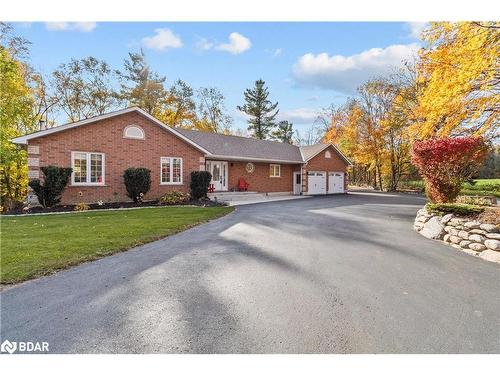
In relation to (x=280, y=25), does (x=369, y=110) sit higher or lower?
higher

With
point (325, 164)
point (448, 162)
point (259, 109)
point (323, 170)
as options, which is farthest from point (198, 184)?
point (259, 109)

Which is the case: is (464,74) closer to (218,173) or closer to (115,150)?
(115,150)

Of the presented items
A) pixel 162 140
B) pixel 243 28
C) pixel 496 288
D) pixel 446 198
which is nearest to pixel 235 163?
pixel 162 140

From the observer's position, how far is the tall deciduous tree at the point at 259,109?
42.9 metres

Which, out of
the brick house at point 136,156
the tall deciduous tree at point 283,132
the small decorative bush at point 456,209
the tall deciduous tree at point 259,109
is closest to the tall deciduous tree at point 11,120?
the brick house at point 136,156

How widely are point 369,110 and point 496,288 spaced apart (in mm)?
30215

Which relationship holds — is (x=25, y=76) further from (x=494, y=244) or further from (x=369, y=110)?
(x=369, y=110)

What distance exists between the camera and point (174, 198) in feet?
49.3

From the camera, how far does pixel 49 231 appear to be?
7.43 m

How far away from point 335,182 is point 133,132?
744 inches

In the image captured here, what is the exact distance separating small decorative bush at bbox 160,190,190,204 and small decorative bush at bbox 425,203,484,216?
1144 cm

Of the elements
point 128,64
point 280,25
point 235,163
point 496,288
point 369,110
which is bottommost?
point 496,288

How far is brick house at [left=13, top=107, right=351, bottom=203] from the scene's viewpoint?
513 inches

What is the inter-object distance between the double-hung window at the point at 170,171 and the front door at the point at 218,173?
3146mm
